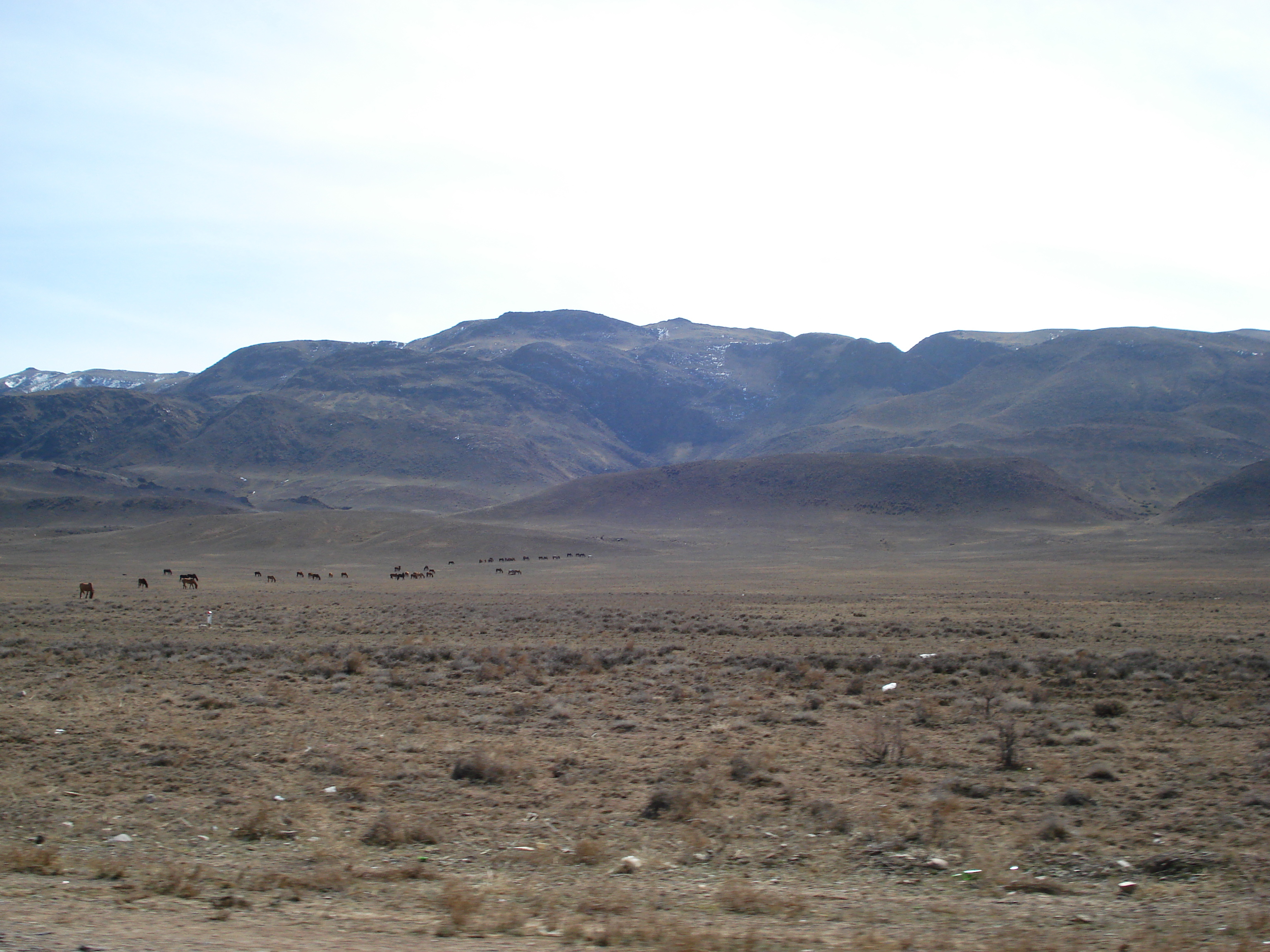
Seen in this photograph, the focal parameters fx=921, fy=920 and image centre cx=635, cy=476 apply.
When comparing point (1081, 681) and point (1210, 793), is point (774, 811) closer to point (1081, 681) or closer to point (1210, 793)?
point (1210, 793)

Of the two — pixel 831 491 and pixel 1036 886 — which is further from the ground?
pixel 831 491

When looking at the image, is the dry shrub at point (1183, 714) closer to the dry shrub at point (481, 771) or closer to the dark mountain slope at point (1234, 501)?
the dry shrub at point (481, 771)

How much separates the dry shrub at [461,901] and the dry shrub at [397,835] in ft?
4.18

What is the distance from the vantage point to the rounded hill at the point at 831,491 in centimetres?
9844

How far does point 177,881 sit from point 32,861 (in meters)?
1.47

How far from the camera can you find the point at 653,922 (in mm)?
6582

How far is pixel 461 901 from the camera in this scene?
6875 millimetres

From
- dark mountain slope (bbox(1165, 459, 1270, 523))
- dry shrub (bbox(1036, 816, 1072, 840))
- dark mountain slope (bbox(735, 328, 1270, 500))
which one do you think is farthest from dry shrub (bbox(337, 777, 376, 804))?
dark mountain slope (bbox(735, 328, 1270, 500))

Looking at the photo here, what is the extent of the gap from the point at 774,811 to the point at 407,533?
7696 cm

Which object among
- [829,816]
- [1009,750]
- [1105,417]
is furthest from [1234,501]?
[829,816]

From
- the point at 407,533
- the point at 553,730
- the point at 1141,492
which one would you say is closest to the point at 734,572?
the point at 407,533

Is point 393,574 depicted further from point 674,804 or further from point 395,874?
point 395,874

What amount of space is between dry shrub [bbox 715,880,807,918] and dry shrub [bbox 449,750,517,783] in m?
4.12

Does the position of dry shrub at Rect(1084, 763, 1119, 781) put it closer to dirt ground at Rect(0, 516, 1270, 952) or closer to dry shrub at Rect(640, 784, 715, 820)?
dirt ground at Rect(0, 516, 1270, 952)
